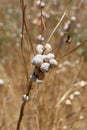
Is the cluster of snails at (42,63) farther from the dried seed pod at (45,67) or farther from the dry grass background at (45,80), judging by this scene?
the dry grass background at (45,80)


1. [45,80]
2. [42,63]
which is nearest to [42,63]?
[42,63]

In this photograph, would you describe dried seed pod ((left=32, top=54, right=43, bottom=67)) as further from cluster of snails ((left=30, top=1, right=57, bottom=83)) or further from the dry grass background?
the dry grass background

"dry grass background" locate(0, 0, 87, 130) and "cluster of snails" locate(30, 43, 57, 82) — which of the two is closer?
"cluster of snails" locate(30, 43, 57, 82)

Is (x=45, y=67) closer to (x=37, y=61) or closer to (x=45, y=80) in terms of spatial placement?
(x=37, y=61)

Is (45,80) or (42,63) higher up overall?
(45,80)

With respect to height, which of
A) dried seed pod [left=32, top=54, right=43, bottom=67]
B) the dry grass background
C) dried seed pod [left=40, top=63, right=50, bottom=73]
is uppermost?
the dry grass background

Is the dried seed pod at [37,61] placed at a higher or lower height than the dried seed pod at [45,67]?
higher

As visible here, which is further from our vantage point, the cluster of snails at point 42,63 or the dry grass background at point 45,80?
the dry grass background at point 45,80

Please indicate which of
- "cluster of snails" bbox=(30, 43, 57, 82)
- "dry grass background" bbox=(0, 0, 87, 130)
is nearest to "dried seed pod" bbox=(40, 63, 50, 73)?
"cluster of snails" bbox=(30, 43, 57, 82)

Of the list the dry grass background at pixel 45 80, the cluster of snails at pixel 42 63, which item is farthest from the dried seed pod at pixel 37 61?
the dry grass background at pixel 45 80
